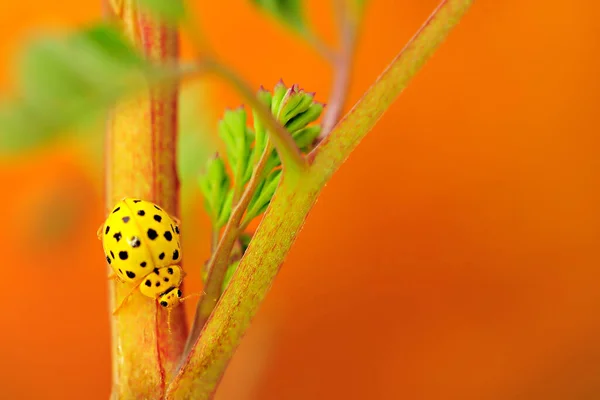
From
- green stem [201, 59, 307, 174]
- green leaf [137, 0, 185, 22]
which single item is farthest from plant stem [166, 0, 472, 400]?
green leaf [137, 0, 185, 22]

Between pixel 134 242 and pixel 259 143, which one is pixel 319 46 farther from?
pixel 134 242

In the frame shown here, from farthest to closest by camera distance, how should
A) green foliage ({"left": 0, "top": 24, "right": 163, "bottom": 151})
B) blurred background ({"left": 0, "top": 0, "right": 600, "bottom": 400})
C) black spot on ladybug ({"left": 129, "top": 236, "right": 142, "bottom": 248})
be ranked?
1. blurred background ({"left": 0, "top": 0, "right": 600, "bottom": 400})
2. black spot on ladybug ({"left": 129, "top": 236, "right": 142, "bottom": 248})
3. green foliage ({"left": 0, "top": 24, "right": 163, "bottom": 151})

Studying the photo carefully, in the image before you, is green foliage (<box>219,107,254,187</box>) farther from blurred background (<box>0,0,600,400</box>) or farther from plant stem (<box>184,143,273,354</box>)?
blurred background (<box>0,0,600,400</box>)

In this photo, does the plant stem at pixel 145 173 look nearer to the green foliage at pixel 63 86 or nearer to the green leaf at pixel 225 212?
the green leaf at pixel 225 212

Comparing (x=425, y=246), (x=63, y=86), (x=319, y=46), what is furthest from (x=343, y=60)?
(x=425, y=246)

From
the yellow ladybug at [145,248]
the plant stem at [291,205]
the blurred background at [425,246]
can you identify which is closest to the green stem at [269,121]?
the plant stem at [291,205]

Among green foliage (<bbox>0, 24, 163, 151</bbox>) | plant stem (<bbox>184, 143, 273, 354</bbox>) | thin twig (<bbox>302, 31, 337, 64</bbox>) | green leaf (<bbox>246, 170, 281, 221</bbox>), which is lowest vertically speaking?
green foliage (<bbox>0, 24, 163, 151</bbox>)
